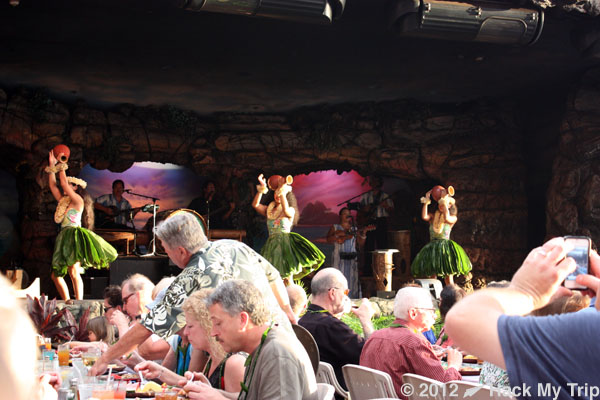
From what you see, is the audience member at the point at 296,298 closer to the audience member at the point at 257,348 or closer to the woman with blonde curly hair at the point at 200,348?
the woman with blonde curly hair at the point at 200,348

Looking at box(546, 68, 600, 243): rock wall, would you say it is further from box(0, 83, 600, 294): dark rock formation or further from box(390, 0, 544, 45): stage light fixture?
box(390, 0, 544, 45): stage light fixture

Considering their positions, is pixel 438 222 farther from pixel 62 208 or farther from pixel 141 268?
pixel 62 208

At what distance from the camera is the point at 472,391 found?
8.46ft

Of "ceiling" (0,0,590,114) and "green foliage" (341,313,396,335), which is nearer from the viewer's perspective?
"green foliage" (341,313,396,335)

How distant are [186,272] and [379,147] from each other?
9424mm

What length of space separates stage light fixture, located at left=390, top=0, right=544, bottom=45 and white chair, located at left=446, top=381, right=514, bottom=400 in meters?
6.28

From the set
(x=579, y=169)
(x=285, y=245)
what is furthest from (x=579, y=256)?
(x=579, y=169)

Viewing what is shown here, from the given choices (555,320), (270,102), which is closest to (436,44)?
(270,102)

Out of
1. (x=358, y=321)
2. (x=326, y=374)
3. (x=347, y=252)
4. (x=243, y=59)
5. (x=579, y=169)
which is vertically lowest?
(x=358, y=321)

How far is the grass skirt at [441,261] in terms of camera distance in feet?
31.8

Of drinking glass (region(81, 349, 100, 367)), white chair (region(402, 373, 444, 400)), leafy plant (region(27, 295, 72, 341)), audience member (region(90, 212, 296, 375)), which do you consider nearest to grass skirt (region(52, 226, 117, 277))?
leafy plant (region(27, 295, 72, 341))

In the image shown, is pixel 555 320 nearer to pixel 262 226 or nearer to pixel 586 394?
pixel 586 394

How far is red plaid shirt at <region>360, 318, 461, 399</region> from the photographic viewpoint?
3.24 meters

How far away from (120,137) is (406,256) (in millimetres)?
5619
